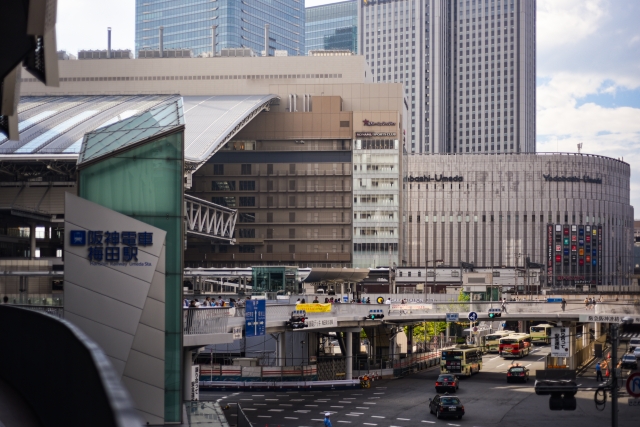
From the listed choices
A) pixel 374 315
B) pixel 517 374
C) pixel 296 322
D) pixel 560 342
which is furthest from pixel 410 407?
pixel 560 342

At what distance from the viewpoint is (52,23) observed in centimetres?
1723

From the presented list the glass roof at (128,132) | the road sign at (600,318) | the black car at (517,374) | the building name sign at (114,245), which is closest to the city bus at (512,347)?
the black car at (517,374)

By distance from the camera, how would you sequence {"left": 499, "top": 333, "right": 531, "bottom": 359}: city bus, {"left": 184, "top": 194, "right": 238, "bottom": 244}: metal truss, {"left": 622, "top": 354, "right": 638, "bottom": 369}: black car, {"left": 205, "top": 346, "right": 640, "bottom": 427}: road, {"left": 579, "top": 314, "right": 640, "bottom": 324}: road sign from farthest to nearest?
{"left": 184, "top": 194, "right": 238, "bottom": 244}: metal truss < {"left": 499, "top": 333, "right": 531, "bottom": 359}: city bus < {"left": 622, "top": 354, "right": 638, "bottom": 369}: black car < {"left": 579, "top": 314, "right": 640, "bottom": 324}: road sign < {"left": 205, "top": 346, "right": 640, "bottom": 427}: road

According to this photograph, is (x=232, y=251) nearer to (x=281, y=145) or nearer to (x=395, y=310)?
(x=281, y=145)

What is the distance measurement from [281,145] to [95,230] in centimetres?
11233

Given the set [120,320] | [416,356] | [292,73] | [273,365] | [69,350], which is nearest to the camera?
[69,350]

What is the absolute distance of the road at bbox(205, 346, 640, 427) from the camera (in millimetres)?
49969

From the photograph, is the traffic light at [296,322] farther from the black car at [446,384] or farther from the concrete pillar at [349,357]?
the concrete pillar at [349,357]

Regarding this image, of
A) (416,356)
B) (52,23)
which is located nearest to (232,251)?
(416,356)

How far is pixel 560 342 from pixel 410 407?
20.8 meters

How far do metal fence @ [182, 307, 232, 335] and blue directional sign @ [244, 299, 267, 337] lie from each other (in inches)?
64.2

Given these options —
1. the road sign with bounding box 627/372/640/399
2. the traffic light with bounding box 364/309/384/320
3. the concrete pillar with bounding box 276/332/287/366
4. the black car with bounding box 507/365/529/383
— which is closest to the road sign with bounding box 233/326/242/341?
the road sign with bounding box 627/372/640/399

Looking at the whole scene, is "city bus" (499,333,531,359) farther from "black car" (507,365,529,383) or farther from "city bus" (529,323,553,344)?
"black car" (507,365,529,383)

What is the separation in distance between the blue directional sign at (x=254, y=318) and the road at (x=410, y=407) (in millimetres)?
4857
